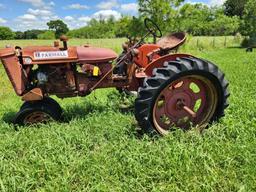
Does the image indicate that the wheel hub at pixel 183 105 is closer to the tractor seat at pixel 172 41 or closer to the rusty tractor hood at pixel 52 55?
the tractor seat at pixel 172 41

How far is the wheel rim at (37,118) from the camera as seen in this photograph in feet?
16.4

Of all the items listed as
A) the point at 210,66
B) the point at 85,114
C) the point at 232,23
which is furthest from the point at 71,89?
the point at 232,23

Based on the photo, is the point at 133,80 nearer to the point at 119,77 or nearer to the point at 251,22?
the point at 119,77

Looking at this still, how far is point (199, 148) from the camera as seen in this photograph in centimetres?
387

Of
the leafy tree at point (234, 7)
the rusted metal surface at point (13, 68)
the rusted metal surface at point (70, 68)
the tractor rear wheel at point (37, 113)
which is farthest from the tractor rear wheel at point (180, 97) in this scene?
the leafy tree at point (234, 7)

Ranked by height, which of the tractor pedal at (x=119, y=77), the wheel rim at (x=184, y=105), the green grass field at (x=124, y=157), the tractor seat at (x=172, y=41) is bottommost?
the green grass field at (x=124, y=157)

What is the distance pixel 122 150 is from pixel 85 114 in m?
1.98

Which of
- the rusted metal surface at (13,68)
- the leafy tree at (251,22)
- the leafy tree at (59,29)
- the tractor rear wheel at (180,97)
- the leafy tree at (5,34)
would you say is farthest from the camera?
the leafy tree at (5,34)

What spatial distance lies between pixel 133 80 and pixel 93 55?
816mm

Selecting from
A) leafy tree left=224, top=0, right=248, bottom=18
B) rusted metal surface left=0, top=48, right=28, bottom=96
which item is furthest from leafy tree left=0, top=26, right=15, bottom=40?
rusted metal surface left=0, top=48, right=28, bottom=96

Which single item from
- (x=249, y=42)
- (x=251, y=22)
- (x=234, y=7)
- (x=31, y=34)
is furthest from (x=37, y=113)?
(x=234, y=7)

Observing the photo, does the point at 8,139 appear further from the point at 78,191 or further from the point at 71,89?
the point at 78,191

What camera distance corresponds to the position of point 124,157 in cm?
373

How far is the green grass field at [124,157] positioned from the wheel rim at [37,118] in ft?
0.76
